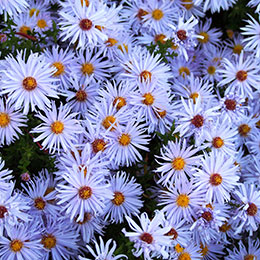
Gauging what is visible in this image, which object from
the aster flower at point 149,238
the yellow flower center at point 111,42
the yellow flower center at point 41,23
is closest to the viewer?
the aster flower at point 149,238

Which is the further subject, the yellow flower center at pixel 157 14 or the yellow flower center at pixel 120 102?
the yellow flower center at pixel 157 14

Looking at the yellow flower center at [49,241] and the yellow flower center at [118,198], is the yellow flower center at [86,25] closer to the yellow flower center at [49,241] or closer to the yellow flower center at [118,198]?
the yellow flower center at [118,198]

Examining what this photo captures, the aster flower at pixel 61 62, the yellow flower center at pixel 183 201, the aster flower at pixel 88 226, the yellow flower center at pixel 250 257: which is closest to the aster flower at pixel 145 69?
the aster flower at pixel 61 62

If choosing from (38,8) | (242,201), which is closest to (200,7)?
(38,8)

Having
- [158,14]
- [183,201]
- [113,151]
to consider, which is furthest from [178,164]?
[158,14]

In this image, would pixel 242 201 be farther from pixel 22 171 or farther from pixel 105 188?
pixel 22 171

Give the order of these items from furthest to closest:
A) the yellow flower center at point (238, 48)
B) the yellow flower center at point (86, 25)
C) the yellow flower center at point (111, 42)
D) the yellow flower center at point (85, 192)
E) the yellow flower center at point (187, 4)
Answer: the yellow flower center at point (238, 48) < the yellow flower center at point (187, 4) < the yellow flower center at point (111, 42) < the yellow flower center at point (86, 25) < the yellow flower center at point (85, 192)
